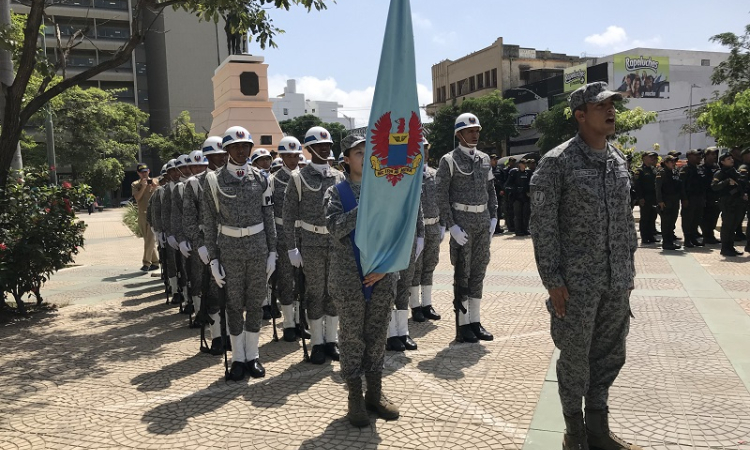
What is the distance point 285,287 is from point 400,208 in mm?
3139

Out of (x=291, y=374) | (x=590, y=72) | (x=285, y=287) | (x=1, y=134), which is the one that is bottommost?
(x=291, y=374)

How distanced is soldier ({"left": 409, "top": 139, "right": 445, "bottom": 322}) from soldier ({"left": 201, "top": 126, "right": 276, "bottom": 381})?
2.19m

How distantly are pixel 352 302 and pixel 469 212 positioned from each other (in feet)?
8.01

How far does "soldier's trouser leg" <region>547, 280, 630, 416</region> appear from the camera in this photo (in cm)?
330

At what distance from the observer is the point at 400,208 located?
12.6 feet

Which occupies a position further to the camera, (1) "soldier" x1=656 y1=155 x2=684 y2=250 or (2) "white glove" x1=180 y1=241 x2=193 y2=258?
(1) "soldier" x1=656 y1=155 x2=684 y2=250

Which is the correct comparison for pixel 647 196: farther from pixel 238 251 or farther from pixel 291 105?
pixel 291 105

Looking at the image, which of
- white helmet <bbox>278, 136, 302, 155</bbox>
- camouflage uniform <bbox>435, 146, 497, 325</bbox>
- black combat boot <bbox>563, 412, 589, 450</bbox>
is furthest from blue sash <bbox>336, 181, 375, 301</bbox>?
white helmet <bbox>278, 136, 302, 155</bbox>

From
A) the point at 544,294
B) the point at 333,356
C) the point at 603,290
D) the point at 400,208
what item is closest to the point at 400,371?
the point at 333,356

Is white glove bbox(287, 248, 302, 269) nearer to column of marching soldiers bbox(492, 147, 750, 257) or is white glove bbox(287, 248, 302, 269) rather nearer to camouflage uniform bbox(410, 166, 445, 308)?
camouflage uniform bbox(410, 166, 445, 308)

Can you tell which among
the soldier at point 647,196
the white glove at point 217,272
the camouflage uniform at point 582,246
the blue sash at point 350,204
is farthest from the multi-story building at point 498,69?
the camouflage uniform at point 582,246

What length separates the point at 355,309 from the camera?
160 inches

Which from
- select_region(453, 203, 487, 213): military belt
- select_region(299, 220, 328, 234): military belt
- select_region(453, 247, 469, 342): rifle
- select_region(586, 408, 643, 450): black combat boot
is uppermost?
select_region(453, 203, 487, 213): military belt

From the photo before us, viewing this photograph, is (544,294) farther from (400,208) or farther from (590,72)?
(590,72)
